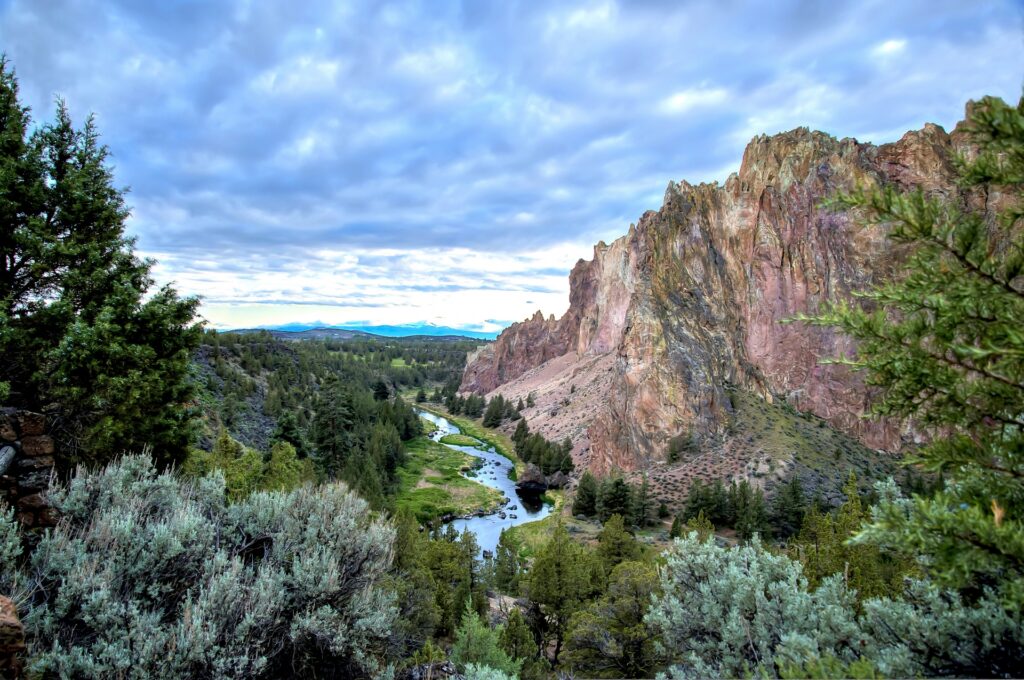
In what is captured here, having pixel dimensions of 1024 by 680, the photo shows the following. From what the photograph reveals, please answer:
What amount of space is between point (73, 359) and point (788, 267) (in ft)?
279

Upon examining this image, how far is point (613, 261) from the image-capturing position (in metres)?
126

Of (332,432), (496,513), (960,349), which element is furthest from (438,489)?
(960,349)

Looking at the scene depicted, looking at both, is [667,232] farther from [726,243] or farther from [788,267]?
[788,267]

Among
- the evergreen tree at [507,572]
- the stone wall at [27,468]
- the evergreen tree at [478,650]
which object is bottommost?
the evergreen tree at [507,572]

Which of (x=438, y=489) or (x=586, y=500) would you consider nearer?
(x=586, y=500)

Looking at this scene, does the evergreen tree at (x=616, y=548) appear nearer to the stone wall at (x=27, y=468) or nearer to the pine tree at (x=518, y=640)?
the pine tree at (x=518, y=640)

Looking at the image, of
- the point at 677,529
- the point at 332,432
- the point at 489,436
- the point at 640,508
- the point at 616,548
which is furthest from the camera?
the point at 489,436

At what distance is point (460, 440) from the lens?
9731 centimetres

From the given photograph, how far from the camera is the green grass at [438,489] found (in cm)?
5341

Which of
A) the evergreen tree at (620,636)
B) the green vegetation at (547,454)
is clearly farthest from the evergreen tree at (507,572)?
the green vegetation at (547,454)

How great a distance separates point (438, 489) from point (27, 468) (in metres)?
52.3

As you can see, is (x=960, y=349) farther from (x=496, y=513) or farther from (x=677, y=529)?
(x=496, y=513)

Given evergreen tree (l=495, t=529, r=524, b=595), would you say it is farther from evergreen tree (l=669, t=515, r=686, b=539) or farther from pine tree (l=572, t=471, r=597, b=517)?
pine tree (l=572, t=471, r=597, b=517)

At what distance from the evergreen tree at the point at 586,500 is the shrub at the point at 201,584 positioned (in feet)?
161
